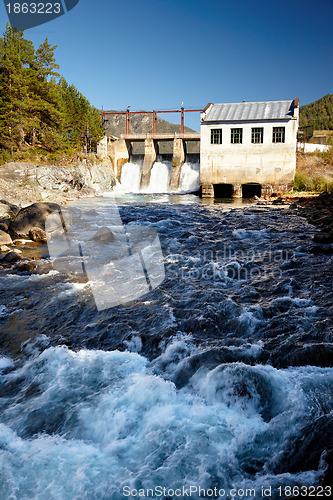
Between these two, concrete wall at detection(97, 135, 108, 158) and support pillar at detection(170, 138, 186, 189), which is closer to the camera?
support pillar at detection(170, 138, 186, 189)

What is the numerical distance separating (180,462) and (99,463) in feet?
2.86

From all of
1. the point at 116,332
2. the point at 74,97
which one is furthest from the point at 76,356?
the point at 74,97

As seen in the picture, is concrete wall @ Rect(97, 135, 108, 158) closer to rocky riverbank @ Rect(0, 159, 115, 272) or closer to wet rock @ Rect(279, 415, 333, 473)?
rocky riverbank @ Rect(0, 159, 115, 272)

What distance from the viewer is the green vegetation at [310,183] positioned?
1063 inches

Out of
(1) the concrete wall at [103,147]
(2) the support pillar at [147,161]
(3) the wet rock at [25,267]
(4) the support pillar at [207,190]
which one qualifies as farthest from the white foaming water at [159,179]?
(3) the wet rock at [25,267]

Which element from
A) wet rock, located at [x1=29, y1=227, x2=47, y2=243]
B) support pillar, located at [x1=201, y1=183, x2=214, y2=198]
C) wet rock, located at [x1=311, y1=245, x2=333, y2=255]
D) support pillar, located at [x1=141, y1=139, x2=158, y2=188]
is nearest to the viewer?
wet rock, located at [x1=311, y1=245, x2=333, y2=255]

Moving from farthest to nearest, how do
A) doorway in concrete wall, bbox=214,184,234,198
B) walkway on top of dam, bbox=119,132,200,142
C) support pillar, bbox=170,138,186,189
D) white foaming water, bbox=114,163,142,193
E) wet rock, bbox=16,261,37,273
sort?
white foaming water, bbox=114,163,142,193 → walkway on top of dam, bbox=119,132,200,142 → support pillar, bbox=170,138,186,189 → doorway in concrete wall, bbox=214,184,234,198 → wet rock, bbox=16,261,37,273

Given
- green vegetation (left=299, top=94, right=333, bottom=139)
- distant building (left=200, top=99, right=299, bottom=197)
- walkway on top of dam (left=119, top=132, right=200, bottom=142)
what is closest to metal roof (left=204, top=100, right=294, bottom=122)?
distant building (left=200, top=99, right=299, bottom=197)

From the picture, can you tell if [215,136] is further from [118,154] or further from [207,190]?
[118,154]

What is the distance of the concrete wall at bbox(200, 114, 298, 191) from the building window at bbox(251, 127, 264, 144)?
0.25 meters

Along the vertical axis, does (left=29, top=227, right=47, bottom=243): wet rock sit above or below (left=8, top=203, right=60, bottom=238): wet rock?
below

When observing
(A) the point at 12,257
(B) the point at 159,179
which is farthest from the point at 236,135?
(A) the point at 12,257

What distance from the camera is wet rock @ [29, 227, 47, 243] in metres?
13.6

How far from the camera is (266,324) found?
6391 millimetres
